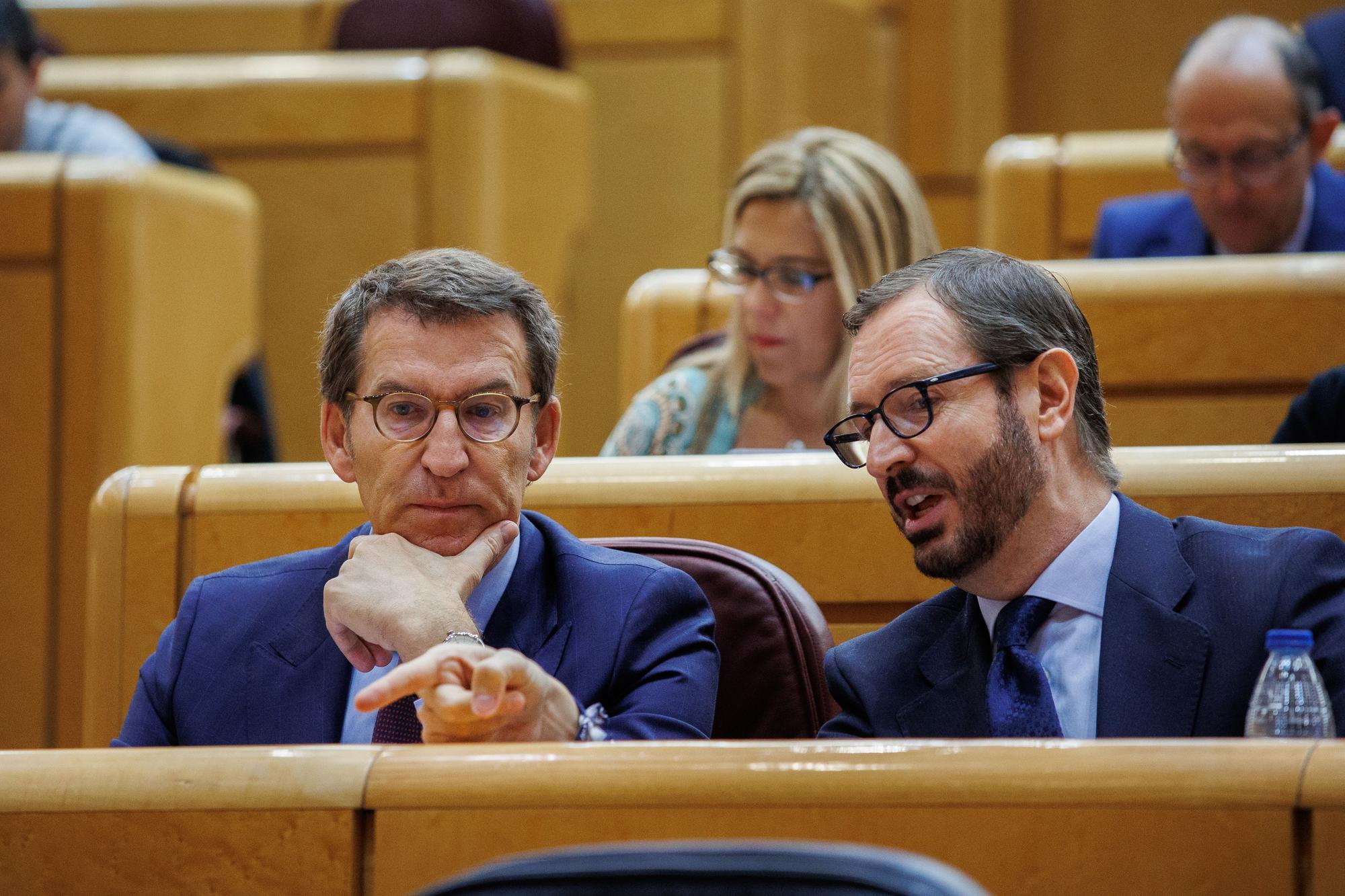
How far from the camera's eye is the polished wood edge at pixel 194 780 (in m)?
0.91

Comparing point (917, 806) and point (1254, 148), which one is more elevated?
point (1254, 148)

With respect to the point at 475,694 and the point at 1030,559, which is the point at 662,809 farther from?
the point at 1030,559

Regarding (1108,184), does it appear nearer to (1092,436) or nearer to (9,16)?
(1092,436)

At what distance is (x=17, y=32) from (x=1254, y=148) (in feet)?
6.34

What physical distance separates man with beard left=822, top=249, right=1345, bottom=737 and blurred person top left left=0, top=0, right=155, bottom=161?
1.80 m

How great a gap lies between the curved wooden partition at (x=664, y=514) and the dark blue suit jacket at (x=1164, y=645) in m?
0.24

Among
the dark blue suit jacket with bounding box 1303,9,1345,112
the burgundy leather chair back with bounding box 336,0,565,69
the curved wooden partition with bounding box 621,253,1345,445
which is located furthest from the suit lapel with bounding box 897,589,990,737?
the burgundy leather chair back with bounding box 336,0,565,69

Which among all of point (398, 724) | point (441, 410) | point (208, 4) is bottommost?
point (398, 724)

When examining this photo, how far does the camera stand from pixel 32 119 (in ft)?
9.25

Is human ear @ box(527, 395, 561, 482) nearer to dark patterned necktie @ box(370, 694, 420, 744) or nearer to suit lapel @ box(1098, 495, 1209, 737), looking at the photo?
dark patterned necktie @ box(370, 694, 420, 744)

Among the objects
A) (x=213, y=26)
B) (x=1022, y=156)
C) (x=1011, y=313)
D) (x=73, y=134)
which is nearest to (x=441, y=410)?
(x=1011, y=313)

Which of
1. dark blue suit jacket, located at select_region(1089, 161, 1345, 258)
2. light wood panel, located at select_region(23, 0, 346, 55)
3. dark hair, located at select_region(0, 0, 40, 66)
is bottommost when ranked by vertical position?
dark blue suit jacket, located at select_region(1089, 161, 1345, 258)

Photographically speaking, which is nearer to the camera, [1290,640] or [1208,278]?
[1290,640]

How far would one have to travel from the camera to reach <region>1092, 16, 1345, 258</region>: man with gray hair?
233cm
